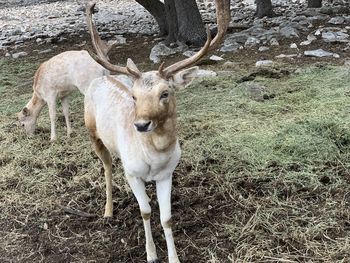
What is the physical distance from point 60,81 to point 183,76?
3.84 metres

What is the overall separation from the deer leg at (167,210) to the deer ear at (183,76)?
0.70m

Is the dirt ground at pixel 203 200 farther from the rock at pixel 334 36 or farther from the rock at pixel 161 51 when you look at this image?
the rock at pixel 161 51

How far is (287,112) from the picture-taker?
22.2ft

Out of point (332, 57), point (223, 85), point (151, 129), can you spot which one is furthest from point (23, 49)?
point (151, 129)

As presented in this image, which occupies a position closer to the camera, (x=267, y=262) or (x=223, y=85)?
(x=267, y=262)

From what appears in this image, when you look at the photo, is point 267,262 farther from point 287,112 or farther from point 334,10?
point 334,10

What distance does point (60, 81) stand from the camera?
733 centimetres

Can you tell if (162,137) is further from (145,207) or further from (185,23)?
(185,23)

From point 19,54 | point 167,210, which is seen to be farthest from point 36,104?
point 19,54

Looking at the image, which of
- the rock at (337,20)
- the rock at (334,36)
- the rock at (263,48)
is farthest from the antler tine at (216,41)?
the rock at (337,20)

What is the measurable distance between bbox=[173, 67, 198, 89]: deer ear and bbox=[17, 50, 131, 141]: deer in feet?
11.0

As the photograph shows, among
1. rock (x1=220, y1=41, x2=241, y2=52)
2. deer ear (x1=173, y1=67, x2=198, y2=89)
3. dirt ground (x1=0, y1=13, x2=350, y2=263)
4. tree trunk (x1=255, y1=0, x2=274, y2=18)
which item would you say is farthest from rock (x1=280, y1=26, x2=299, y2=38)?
deer ear (x1=173, y1=67, x2=198, y2=89)

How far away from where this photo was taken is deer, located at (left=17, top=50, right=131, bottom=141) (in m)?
7.08

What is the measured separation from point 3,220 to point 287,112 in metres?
3.62
